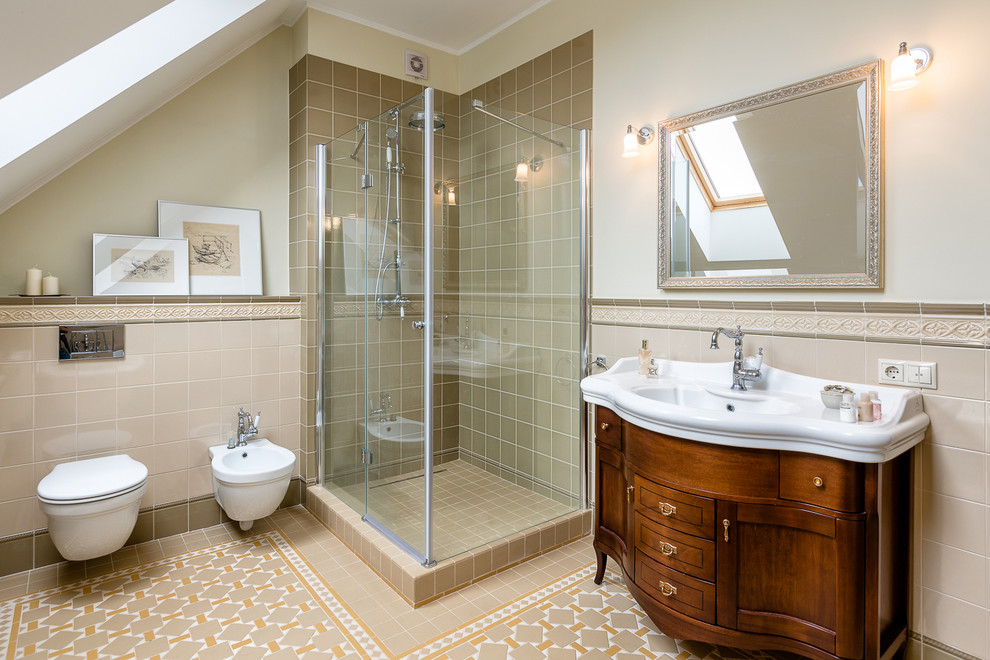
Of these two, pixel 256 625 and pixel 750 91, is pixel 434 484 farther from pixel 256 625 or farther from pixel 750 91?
pixel 750 91

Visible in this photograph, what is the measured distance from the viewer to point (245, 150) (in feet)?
9.73

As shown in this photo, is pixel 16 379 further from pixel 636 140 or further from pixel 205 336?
pixel 636 140

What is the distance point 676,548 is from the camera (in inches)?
69.1

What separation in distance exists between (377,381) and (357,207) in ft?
2.91

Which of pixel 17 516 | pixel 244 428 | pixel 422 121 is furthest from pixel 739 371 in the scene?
pixel 17 516

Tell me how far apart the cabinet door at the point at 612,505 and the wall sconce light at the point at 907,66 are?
153 centimetres

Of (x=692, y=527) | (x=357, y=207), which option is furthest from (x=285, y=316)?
(x=692, y=527)

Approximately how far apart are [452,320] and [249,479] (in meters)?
1.20

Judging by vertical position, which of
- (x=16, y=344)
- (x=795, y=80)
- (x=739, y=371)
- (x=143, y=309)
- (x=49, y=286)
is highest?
(x=795, y=80)

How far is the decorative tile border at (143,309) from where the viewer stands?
7.62ft

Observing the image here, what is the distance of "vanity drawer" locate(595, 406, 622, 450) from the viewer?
2.09 m

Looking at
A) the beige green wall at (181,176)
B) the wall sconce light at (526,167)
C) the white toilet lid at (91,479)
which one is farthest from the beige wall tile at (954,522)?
the beige green wall at (181,176)

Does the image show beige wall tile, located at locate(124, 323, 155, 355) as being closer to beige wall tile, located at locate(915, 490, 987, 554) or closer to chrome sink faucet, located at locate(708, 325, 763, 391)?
chrome sink faucet, located at locate(708, 325, 763, 391)

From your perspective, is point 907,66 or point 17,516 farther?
point 17,516
